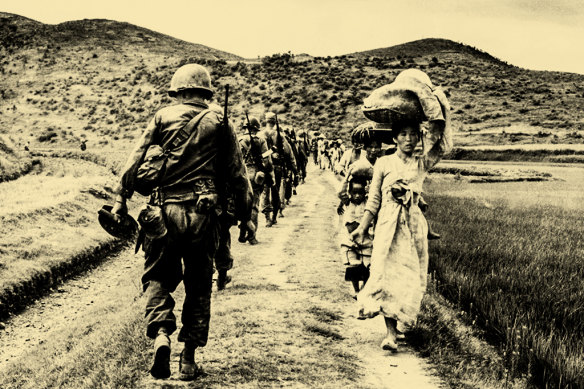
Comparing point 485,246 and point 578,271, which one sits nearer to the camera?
point 578,271

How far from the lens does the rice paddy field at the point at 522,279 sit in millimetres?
4785

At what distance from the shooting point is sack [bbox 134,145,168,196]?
4625mm

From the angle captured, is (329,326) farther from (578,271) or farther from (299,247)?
(299,247)

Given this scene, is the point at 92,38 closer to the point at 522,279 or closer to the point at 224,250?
the point at 522,279

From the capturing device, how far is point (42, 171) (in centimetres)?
2405

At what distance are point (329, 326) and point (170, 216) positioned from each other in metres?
2.46

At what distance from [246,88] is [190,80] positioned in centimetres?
6713

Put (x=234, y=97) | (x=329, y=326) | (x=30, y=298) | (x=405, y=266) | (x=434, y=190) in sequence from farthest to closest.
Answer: (x=234, y=97)
(x=434, y=190)
(x=30, y=298)
(x=329, y=326)
(x=405, y=266)

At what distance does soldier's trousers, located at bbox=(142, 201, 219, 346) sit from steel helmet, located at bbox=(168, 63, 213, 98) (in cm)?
93

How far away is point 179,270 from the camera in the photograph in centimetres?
475

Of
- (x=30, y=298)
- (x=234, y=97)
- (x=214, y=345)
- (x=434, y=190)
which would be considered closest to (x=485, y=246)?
(x=214, y=345)

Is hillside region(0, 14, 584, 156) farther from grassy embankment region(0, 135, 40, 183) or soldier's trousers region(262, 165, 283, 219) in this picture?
soldier's trousers region(262, 165, 283, 219)

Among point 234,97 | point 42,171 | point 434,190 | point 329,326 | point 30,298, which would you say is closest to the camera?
point 329,326

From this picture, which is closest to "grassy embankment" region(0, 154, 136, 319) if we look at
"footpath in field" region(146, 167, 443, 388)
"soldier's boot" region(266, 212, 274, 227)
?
"footpath in field" region(146, 167, 443, 388)
